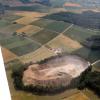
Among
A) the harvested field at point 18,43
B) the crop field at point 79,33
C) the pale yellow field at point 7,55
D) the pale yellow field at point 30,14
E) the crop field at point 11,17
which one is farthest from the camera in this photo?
the pale yellow field at point 30,14

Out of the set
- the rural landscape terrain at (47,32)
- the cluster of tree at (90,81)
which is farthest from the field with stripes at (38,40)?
the cluster of tree at (90,81)

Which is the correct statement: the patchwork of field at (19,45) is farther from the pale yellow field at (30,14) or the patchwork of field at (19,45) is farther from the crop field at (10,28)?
the pale yellow field at (30,14)

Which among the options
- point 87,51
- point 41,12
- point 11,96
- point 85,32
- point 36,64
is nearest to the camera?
point 11,96

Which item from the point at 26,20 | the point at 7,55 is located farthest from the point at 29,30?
the point at 7,55

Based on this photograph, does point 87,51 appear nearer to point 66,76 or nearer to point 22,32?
point 66,76

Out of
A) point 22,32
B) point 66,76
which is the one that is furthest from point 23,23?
Result: point 66,76

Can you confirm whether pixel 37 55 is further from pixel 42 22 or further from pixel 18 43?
pixel 42 22
